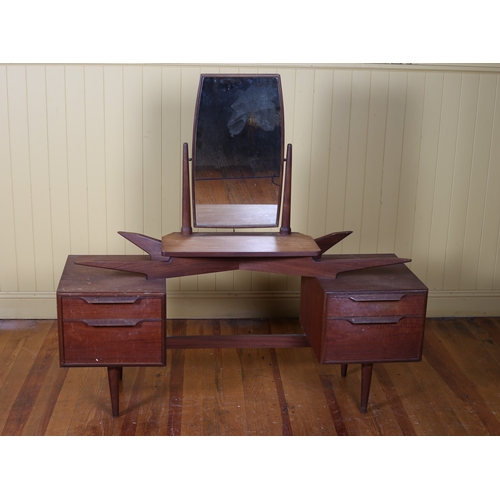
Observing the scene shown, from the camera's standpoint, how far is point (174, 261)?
8.97ft

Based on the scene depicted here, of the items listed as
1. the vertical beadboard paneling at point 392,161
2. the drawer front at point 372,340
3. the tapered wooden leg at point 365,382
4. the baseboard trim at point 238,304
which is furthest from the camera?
the baseboard trim at point 238,304

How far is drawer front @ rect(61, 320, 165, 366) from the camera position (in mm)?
2621

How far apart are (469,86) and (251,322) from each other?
5.30 ft

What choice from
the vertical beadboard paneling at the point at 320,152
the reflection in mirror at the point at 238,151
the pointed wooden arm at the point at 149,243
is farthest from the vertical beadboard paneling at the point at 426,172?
the pointed wooden arm at the point at 149,243

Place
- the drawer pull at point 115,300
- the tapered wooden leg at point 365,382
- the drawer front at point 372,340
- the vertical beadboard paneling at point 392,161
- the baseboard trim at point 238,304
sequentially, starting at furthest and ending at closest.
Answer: the baseboard trim at point 238,304 → the vertical beadboard paneling at point 392,161 → the tapered wooden leg at point 365,382 → the drawer front at point 372,340 → the drawer pull at point 115,300

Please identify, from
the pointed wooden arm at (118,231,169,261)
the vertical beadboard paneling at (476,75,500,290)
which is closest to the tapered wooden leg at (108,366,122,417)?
the pointed wooden arm at (118,231,169,261)

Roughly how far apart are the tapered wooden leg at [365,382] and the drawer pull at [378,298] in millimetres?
296

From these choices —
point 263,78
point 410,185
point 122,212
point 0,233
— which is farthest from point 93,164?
point 410,185

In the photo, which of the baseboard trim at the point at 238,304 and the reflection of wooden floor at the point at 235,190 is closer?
the reflection of wooden floor at the point at 235,190

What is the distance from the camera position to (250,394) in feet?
9.78

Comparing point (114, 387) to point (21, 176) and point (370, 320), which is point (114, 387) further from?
point (21, 176)

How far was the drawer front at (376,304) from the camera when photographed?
2672 millimetres

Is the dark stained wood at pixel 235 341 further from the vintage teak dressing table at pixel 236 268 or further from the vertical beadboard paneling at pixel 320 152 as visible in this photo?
the vertical beadboard paneling at pixel 320 152

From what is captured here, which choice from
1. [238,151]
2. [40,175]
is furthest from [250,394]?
[40,175]
